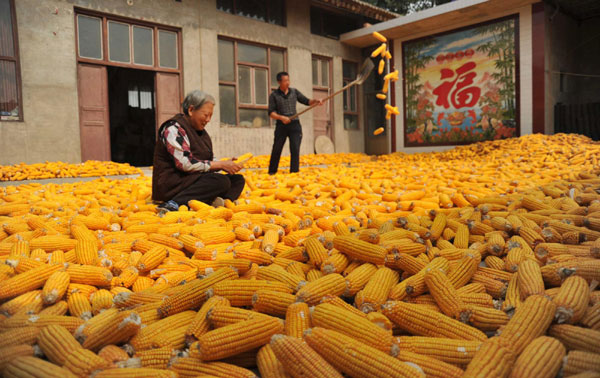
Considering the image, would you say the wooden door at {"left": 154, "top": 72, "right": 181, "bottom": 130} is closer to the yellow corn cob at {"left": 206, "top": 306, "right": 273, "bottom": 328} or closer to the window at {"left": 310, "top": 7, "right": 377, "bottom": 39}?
the window at {"left": 310, "top": 7, "right": 377, "bottom": 39}

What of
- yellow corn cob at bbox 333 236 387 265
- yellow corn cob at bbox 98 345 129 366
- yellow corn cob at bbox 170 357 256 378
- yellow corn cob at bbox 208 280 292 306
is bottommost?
yellow corn cob at bbox 170 357 256 378

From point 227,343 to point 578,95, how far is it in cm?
1557

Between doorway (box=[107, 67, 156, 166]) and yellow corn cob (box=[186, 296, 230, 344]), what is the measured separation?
11853mm

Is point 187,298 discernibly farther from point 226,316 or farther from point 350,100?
point 350,100

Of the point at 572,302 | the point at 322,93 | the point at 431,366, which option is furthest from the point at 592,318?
the point at 322,93

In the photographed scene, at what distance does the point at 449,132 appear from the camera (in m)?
12.4

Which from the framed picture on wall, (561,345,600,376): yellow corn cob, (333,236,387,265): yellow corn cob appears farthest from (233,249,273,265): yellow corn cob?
the framed picture on wall

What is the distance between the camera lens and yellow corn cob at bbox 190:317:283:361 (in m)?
1.32

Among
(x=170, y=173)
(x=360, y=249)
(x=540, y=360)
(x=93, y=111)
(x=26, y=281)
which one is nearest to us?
(x=540, y=360)

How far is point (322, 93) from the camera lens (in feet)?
44.5

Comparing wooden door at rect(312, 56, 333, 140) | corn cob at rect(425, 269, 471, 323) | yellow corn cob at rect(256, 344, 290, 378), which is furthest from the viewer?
wooden door at rect(312, 56, 333, 140)

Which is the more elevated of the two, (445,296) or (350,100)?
(350,100)

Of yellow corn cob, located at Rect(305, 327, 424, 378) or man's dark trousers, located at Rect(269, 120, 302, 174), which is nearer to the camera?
yellow corn cob, located at Rect(305, 327, 424, 378)

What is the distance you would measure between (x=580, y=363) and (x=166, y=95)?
10.3 m
